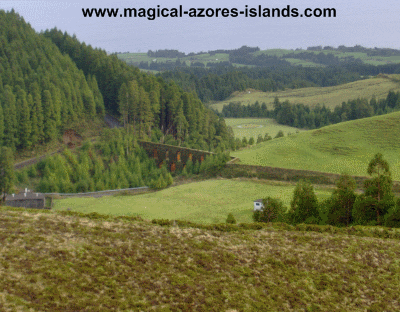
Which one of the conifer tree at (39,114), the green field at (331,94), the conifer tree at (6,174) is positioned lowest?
the conifer tree at (6,174)

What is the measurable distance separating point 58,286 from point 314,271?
9575 mm

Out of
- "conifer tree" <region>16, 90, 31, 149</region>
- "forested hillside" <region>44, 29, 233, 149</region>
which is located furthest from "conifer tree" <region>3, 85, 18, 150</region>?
"forested hillside" <region>44, 29, 233, 149</region>

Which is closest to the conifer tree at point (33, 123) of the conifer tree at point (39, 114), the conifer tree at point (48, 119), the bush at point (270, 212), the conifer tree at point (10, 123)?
the conifer tree at point (39, 114)

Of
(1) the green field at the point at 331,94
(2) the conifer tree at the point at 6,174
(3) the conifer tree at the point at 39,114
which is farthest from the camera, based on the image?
(1) the green field at the point at 331,94

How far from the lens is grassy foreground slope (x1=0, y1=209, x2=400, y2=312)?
12.0m

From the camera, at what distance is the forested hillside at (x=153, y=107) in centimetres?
6912

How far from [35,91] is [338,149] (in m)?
47.4

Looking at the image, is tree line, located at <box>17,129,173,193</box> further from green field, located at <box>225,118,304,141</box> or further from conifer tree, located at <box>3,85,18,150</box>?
green field, located at <box>225,118,304,141</box>

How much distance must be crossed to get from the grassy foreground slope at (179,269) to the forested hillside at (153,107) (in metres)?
51.3

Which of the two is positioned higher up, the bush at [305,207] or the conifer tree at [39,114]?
the conifer tree at [39,114]

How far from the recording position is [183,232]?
17.9 m

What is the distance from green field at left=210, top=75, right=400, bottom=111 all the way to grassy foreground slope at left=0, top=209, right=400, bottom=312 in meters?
129

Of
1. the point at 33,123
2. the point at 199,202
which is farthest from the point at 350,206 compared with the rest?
the point at 33,123

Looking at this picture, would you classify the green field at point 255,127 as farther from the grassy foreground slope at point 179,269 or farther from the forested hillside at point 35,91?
the grassy foreground slope at point 179,269
